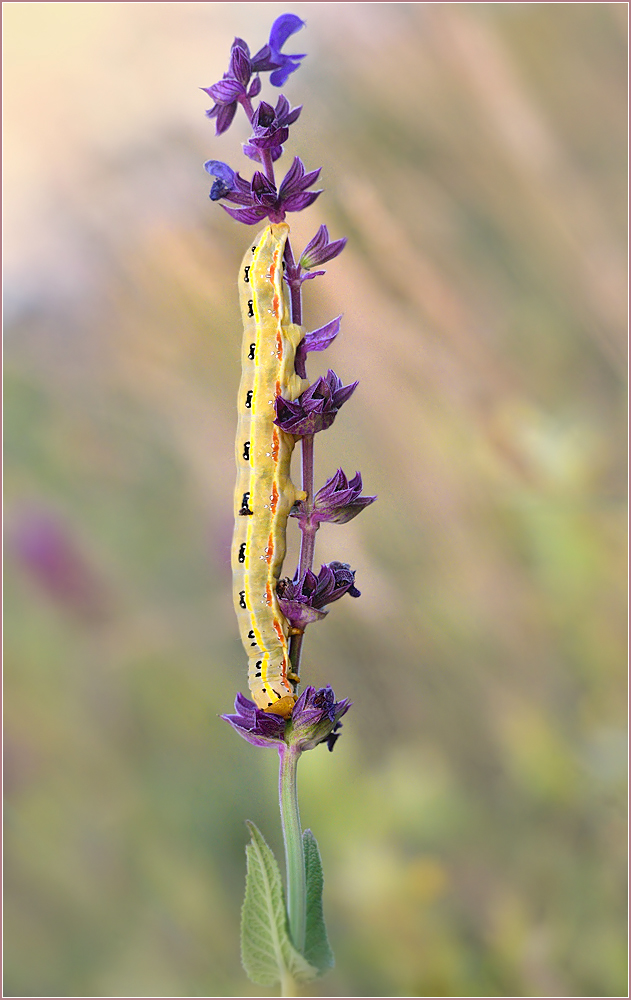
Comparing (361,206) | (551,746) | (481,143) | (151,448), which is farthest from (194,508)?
(481,143)

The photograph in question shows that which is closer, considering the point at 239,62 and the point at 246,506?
the point at 239,62

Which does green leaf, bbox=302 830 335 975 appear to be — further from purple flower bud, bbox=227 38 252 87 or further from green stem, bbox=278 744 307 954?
purple flower bud, bbox=227 38 252 87

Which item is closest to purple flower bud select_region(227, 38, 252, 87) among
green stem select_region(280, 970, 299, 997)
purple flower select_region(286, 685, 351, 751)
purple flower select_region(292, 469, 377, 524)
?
purple flower select_region(292, 469, 377, 524)

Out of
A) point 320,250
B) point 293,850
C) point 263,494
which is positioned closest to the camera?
point 293,850

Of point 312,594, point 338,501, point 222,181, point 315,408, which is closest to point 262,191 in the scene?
point 222,181

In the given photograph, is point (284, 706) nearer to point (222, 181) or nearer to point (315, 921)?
point (315, 921)

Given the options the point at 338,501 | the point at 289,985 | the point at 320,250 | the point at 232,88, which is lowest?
the point at 289,985
